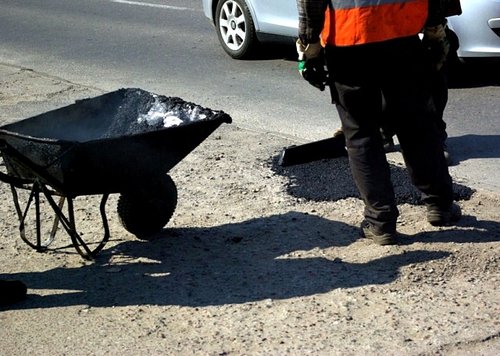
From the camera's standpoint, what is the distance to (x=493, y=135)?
27.7 feet

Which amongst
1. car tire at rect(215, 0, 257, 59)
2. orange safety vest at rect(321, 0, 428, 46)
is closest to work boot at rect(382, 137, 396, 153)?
orange safety vest at rect(321, 0, 428, 46)

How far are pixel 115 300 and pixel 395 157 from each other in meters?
3.03

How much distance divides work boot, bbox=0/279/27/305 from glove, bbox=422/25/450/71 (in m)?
2.63

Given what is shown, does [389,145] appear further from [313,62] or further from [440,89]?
[313,62]

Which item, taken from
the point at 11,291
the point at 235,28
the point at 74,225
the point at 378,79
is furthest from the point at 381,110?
the point at 235,28

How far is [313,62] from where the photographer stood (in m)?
5.85

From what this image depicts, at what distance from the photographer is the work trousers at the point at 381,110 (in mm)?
5754

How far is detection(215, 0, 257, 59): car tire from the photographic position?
1159 cm

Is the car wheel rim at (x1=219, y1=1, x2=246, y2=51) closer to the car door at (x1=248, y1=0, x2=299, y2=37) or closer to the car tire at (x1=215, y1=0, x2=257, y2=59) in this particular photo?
the car tire at (x1=215, y1=0, x2=257, y2=59)

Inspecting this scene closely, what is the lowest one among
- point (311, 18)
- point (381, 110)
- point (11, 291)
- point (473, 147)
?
point (473, 147)

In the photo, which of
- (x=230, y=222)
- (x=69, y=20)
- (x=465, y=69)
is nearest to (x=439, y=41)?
(x=230, y=222)

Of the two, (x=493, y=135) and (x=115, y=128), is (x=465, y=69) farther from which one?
(x=115, y=128)

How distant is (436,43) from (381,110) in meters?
0.55

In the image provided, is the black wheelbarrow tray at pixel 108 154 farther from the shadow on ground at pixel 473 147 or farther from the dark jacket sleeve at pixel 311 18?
the shadow on ground at pixel 473 147
